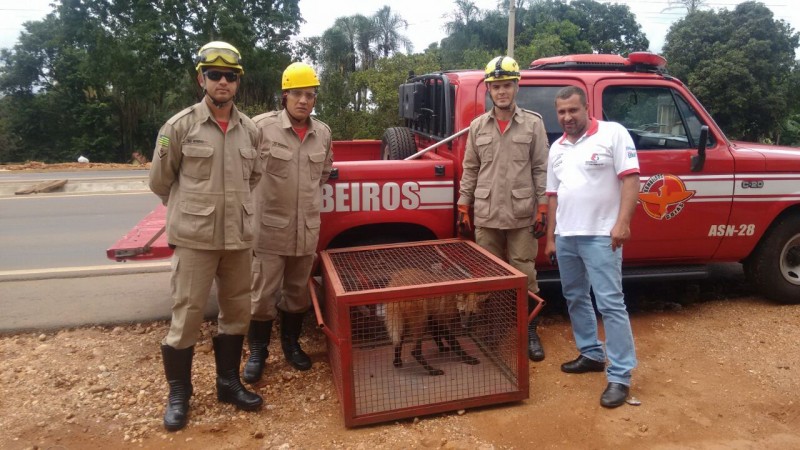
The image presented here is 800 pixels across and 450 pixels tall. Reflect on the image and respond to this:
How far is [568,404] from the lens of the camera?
11.5 ft

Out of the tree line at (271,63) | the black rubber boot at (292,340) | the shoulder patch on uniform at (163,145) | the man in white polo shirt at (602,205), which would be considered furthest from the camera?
the tree line at (271,63)

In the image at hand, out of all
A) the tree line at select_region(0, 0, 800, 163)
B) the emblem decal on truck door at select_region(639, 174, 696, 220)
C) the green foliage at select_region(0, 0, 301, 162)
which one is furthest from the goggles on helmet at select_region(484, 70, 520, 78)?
the green foliage at select_region(0, 0, 301, 162)

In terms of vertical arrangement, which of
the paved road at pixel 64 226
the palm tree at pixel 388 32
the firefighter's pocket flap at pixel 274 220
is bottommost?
the paved road at pixel 64 226

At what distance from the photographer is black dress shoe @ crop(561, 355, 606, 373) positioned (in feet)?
12.8

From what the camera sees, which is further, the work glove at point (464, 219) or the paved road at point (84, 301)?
the paved road at point (84, 301)

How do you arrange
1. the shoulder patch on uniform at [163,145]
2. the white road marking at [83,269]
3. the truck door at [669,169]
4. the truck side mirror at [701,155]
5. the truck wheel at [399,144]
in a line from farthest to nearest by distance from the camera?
the white road marking at [83,269], the truck wheel at [399,144], the truck door at [669,169], the truck side mirror at [701,155], the shoulder patch on uniform at [163,145]

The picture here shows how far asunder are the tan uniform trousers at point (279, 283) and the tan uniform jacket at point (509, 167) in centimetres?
123

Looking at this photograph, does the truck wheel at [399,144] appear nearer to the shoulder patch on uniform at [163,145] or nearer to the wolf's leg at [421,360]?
the wolf's leg at [421,360]

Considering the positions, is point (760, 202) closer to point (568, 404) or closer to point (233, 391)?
point (568, 404)

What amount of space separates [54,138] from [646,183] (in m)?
37.5

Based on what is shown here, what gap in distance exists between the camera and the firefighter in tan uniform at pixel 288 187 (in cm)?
361

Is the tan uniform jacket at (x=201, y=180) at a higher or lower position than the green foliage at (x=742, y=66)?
lower

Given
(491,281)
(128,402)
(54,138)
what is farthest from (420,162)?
(54,138)

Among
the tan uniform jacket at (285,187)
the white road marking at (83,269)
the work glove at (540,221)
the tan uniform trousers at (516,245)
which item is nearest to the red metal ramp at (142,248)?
the tan uniform jacket at (285,187)
